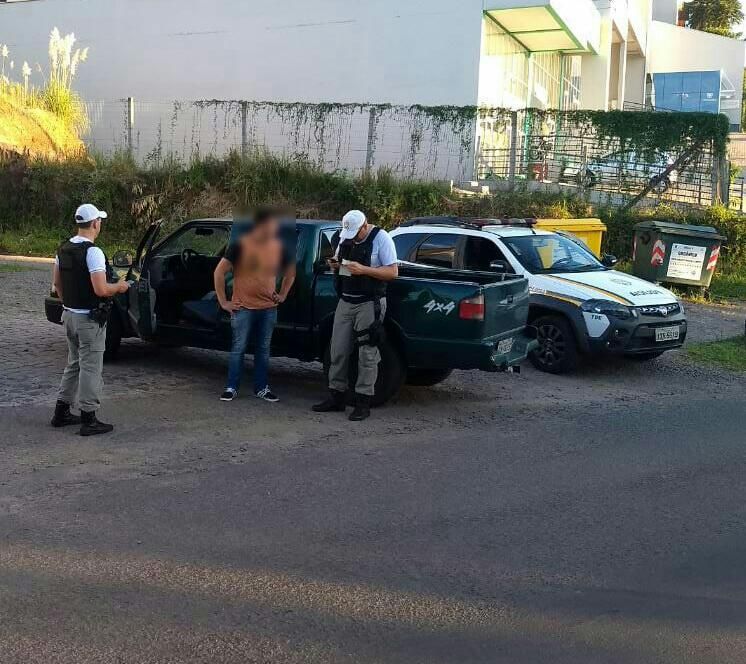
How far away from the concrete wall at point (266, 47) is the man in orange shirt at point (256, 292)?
49.0 ft

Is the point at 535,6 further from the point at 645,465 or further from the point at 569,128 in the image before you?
the point at 645,465

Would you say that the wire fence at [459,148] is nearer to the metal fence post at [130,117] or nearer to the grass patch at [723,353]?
the metal fence post at [130,117]

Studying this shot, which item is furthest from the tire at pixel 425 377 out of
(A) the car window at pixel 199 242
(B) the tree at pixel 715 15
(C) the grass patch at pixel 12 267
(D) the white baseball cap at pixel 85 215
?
(B) the tree at pixel 715 15

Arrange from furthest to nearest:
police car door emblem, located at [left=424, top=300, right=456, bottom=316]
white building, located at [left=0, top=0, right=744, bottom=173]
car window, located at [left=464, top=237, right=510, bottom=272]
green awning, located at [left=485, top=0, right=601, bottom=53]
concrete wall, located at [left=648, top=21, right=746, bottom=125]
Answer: concrete wall, located at [left=648, top=21, right=746, bottom=125]
white building, located at [left=0, top=0, right=744, bottom=173]
green awning, located at [left=485, top=0, right=601, bottom=53]
car window, located at [left=464, top=237, right=510, bottom=272]
police car door emblem, located at [left=424, top=300, right=456, bottom=316]

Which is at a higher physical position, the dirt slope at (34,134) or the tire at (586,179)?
the dirt slope at (34,134)

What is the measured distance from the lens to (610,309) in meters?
9.33

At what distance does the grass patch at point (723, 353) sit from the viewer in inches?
411

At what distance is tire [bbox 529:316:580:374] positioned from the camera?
9.59m

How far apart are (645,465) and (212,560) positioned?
3.38m

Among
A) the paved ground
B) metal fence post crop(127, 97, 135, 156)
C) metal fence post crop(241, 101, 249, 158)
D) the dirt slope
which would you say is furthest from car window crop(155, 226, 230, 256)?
metal fence post crop(127, 97, 135, 156)

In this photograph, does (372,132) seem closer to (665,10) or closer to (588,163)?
(588,163)

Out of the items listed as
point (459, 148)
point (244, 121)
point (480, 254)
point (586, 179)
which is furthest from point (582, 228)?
point (244, 121)

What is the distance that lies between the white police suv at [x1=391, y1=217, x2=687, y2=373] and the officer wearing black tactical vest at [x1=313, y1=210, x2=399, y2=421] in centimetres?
284

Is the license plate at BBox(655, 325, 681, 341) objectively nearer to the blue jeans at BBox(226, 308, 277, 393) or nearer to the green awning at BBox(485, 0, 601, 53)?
the blue jeans at BBox(226, 308, 277, 393)
